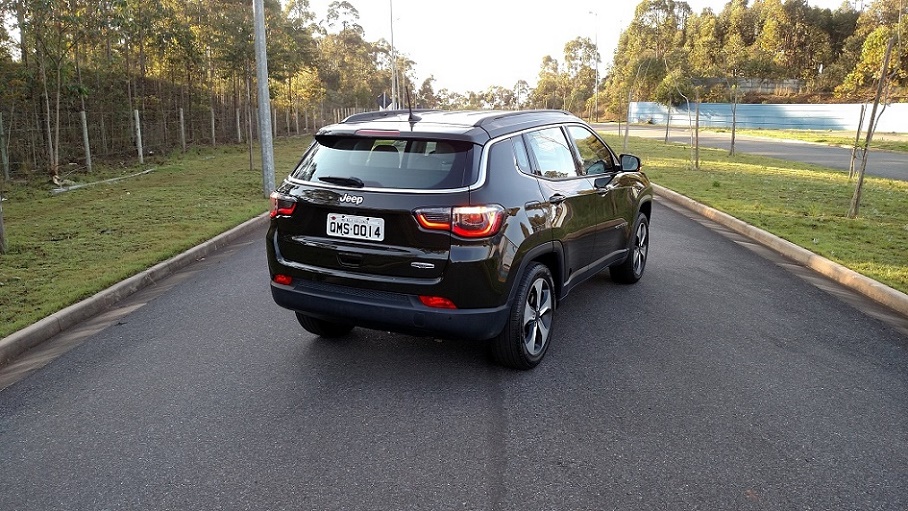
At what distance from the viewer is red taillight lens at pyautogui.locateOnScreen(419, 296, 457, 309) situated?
4.21 m

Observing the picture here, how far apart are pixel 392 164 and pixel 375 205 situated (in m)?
0.35

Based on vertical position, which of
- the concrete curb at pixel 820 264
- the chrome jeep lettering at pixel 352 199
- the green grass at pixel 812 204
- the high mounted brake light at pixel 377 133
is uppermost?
the high mounted brake light at pixel 377 133

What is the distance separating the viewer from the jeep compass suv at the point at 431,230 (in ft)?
13.8

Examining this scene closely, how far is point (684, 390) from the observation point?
4398 millimetres

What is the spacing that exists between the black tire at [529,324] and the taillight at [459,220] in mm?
575

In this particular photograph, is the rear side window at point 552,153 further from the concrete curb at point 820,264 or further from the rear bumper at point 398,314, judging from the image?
the concrete curb at point 820,264

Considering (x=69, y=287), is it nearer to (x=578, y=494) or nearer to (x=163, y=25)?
(x=578, y=494)

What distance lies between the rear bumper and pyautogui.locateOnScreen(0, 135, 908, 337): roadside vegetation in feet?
9.00

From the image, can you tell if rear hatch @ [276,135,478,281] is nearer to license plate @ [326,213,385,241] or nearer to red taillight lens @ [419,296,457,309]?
license plate @ [326,213,385,241]

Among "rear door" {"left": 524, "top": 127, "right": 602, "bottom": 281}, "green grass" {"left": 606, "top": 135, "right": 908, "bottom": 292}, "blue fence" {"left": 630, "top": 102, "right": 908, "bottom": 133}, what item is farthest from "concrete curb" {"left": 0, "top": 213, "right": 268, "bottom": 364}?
"blue fence" {"left": 630, "top": 102, "right": 908, "bottom": 133}

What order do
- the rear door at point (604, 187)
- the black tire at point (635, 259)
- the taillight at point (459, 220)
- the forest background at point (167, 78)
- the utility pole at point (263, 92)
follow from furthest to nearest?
the forest background at point (167, 78) < the utility pole at point (263, 92) < the black tire at point (635, 259) < the rear door at point (604, 187) < the taillight at point (459, 220)

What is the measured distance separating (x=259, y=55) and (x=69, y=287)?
26.0 ft

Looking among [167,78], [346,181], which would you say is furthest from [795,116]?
[346,181]

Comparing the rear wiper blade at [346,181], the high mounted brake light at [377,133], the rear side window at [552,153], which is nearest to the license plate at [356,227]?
the rear wiper blade at [346,181]
